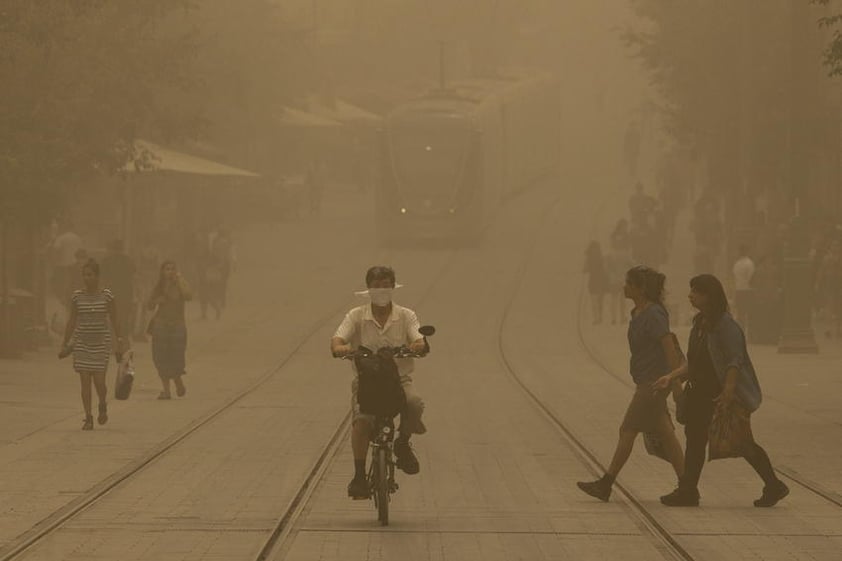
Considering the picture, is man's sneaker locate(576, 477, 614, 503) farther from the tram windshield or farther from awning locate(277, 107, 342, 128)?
awning locate(277, 107, 342, 128)

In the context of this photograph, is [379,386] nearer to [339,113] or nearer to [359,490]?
[359,490]

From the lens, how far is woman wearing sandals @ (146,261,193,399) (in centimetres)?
2411

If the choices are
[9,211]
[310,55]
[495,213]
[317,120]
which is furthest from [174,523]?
[310,55]

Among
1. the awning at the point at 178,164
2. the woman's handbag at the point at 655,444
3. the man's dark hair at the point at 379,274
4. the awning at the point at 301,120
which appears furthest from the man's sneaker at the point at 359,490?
the awning at the point at 301,120

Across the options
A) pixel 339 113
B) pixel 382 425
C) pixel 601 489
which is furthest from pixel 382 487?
pixel 339 113

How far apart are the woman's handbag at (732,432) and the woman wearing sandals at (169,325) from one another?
1091 centimetres

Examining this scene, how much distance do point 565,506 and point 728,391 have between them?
1328mm

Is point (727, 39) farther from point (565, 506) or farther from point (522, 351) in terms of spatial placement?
point (565, 506)

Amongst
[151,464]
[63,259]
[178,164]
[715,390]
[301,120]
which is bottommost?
[151,464]

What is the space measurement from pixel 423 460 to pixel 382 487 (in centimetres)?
450

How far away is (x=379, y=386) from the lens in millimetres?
13188

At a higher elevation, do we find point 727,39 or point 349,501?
point 727,39

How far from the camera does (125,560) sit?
38.0ft

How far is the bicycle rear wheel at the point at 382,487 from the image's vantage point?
13086 millimetres
